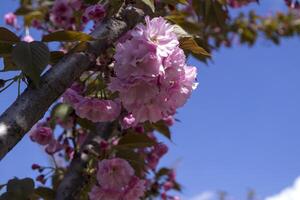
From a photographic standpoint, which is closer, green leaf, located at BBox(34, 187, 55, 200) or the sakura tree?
the sakura tree

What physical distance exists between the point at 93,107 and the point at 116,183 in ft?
1.26

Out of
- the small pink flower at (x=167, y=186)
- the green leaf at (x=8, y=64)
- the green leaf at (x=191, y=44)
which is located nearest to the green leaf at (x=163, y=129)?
the green leaf at (x=191, y=44)

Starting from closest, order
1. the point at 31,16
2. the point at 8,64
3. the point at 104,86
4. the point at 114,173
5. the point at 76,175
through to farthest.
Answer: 1. the point at 8,64
2. the point at 104,86
3. the point at 114,173
4. the point at 76,175
5. the point at 31,16

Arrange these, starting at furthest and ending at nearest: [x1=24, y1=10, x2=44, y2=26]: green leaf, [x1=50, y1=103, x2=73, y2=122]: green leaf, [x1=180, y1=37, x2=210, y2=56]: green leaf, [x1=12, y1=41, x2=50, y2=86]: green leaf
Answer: [x1=24, y1=10, x2=44, y2=26]: green leaf, [x1=50, y1=103, x2=73, y2=122]: green leaf, [x1=180, y1=37, x2=210, y2=56]: green leaf, [x1=12, y1=41, x2=50, y2=86]: green leaf

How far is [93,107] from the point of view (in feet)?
5.33

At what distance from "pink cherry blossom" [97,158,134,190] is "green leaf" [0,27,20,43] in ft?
2.10

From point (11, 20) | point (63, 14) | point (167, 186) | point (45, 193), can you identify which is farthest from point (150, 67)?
point (11, 20)

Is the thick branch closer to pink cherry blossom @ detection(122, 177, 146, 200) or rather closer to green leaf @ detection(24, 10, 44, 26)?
pink cherry blossom @ detection(122, 177, 146, 200)

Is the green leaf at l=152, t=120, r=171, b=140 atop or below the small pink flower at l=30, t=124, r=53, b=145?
atop

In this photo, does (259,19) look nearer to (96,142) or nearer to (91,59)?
(96,142)

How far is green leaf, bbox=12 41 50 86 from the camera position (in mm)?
1137

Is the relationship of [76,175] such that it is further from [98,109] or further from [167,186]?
[167,186]

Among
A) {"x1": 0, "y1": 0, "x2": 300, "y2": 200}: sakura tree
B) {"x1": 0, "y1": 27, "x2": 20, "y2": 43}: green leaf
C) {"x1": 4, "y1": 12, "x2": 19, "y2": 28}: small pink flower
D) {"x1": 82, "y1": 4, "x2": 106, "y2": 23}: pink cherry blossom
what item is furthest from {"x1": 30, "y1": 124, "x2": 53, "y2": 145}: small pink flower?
{"x1": 4, "y1": 12, "x2": 19, "y2": 28}: small pink flower

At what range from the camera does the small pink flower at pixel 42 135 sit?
226cm
